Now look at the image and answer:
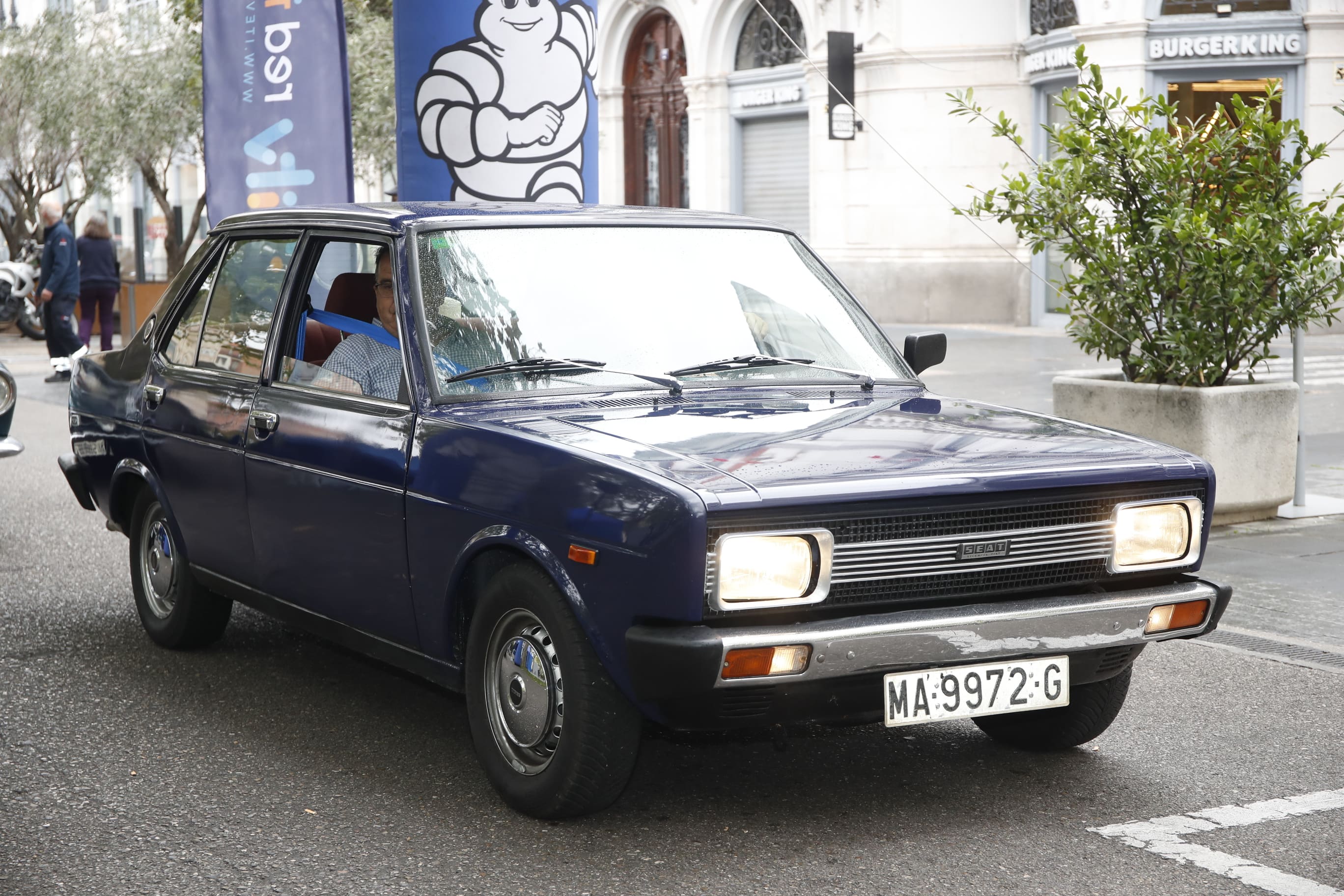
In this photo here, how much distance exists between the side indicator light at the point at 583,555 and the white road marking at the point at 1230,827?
58.4 inches

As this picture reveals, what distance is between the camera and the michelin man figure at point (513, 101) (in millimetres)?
Result: 9945

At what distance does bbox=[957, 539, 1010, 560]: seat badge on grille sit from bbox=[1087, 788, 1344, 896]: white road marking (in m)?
0.78

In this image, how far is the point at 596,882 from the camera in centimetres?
384

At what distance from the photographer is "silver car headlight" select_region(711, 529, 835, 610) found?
376cm

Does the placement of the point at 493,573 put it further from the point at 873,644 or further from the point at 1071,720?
the point at 1071,720

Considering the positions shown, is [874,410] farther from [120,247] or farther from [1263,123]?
[120,247]

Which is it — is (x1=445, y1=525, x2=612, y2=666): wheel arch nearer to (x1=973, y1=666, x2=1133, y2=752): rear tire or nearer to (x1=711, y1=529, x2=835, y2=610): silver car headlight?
(x1=711, y1=529, x2=835, y2=610): silver car headlight

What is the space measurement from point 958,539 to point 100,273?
1862 cm

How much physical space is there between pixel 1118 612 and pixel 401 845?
1.88 meters

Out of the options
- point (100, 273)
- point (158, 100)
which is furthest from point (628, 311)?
point (158, 100)

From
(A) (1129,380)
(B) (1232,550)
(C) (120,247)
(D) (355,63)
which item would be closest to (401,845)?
(B) (1232,550)

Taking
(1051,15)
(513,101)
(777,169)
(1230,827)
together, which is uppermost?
(1051,15)

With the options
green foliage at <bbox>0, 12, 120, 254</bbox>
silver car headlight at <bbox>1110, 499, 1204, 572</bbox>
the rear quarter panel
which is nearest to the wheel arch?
the rear quarter panel

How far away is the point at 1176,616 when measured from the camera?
429 cm
